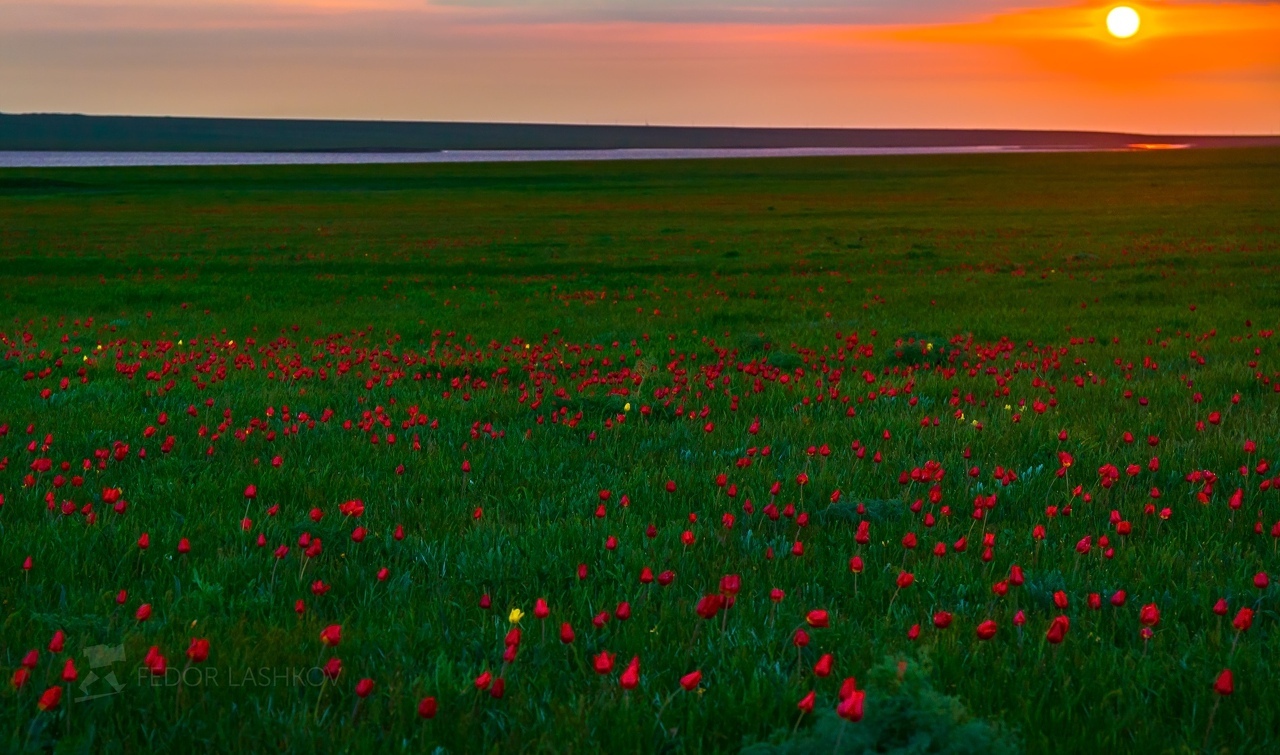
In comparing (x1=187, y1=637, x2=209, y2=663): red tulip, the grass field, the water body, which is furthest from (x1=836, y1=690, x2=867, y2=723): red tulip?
the water body

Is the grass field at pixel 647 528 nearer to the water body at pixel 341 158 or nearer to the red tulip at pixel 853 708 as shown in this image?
the red tulip at pixel 853 708

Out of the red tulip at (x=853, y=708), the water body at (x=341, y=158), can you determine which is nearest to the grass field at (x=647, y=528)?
the red tulip at (x=853, y=708)

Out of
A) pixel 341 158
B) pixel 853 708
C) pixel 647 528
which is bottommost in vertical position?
pixel 647 528

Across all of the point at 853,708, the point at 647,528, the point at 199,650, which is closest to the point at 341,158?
the point at 647,528

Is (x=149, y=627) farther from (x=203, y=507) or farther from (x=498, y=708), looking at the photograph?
(x=203, y=507)

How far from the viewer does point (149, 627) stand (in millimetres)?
4273

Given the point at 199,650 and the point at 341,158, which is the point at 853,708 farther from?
the point at 341,158

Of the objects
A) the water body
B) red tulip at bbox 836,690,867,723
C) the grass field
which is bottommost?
the grass field

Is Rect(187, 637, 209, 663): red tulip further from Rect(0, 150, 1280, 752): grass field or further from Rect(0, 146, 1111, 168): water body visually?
Rect(0, 146, 1111, 168): water body

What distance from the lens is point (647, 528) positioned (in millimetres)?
5336

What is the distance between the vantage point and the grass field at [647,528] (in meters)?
3.65

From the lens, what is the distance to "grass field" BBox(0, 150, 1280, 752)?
3.65 meters

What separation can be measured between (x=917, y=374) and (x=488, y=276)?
1549 centimetres

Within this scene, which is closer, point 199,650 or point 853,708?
point 853,708
